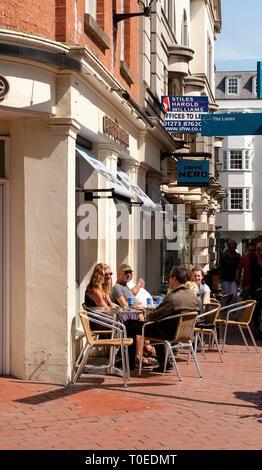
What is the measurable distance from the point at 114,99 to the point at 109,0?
1762 millimetres

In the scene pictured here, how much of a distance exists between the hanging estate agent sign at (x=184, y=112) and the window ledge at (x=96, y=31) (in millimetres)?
6146

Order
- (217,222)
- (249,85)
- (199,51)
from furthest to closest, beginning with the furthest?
(249,85) → (217,222) → (199,51)

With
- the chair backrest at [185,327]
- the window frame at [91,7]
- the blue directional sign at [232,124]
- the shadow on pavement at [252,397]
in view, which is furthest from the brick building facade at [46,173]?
A: the blue directional sign at [232,124]

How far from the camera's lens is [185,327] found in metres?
10.1

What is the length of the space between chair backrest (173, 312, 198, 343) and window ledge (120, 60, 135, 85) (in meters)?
6.06

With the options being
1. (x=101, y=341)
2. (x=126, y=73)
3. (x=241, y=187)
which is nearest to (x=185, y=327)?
(x=101, y=341)

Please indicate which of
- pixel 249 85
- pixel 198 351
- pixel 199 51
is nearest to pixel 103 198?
pixel 198 351

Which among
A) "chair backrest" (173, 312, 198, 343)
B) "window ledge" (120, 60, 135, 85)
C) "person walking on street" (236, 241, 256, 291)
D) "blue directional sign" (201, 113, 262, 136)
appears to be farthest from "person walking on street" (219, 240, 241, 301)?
"chair backrest" (173, 312, 198, 343)

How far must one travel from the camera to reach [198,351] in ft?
43.2

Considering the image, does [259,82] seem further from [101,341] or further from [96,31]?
[101,341]

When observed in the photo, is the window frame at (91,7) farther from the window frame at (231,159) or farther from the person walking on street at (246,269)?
the window frame at (231,159)

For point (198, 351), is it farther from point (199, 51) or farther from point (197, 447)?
point (199, 51)

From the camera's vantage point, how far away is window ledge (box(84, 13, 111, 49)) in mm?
11125

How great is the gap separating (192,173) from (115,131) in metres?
7.75
